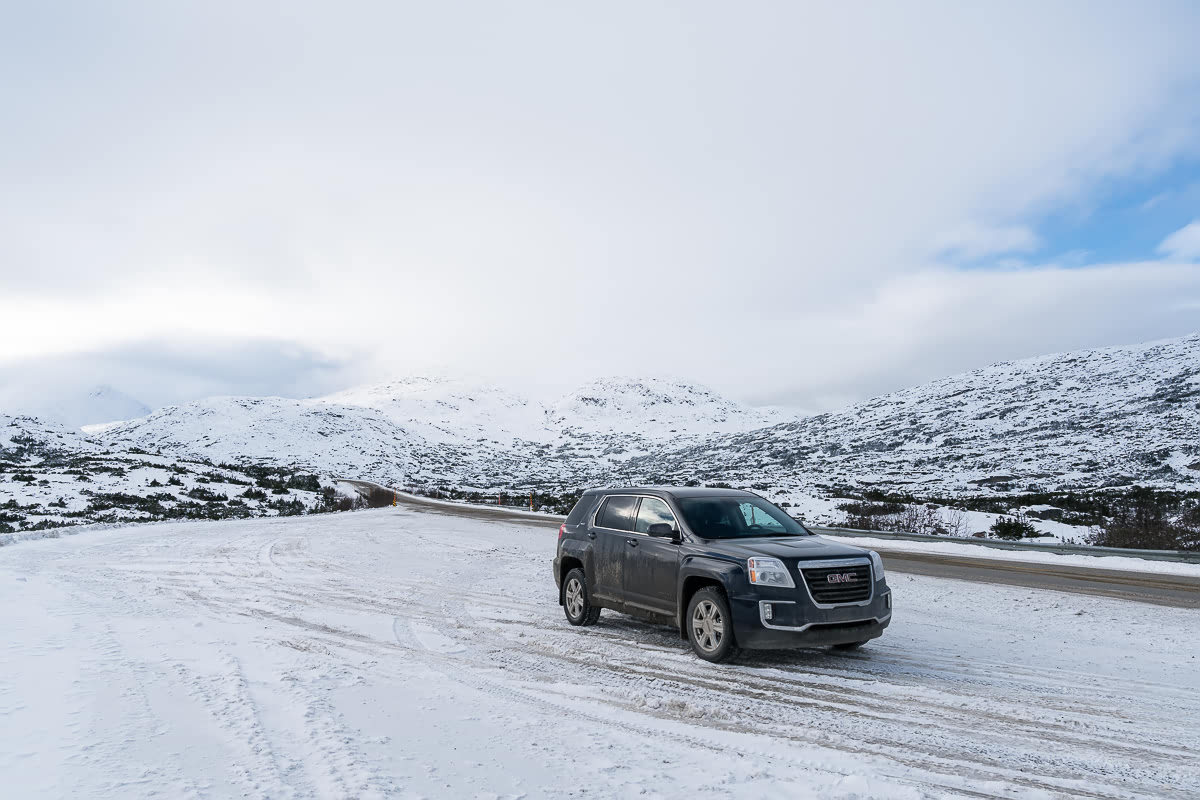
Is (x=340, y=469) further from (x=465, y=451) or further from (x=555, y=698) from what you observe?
(x=555, y=698)

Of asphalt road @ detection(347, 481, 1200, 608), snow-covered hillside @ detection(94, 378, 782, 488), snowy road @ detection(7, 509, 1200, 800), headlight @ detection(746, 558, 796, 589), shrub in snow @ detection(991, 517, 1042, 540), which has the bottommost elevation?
snowy road @ detection(7, 509, 1200, 800)

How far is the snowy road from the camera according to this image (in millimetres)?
4762

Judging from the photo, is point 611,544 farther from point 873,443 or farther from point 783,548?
point 873,443

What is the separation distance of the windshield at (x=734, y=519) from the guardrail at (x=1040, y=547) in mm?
7068

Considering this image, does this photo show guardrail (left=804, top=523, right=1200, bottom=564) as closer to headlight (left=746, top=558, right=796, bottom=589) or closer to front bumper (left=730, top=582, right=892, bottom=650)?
front bumper (left=730, top=582, right=892, bottom=650)

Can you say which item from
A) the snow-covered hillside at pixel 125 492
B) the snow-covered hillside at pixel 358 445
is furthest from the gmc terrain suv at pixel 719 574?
the snow-covered hillside at pixel 358 445

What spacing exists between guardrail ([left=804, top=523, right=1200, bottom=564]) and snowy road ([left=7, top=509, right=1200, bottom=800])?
24.2 ft

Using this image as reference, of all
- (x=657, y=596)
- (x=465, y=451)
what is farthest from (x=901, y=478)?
(x=465, y=451)

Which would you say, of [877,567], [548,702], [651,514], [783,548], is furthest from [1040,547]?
[548,702]

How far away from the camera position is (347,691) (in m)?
6.62

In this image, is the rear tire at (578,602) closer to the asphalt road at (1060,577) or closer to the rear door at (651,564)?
the rear door at (651,564)

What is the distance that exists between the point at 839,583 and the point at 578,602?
11.9 feet

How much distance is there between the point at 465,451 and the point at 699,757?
5755 inches

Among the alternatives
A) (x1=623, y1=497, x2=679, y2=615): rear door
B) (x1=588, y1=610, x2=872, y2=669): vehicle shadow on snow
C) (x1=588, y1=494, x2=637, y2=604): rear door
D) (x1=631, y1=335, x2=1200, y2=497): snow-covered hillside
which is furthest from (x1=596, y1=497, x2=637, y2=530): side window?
(x1=631, y1=335, x2=1200, y2=497): snow-covered hillside
